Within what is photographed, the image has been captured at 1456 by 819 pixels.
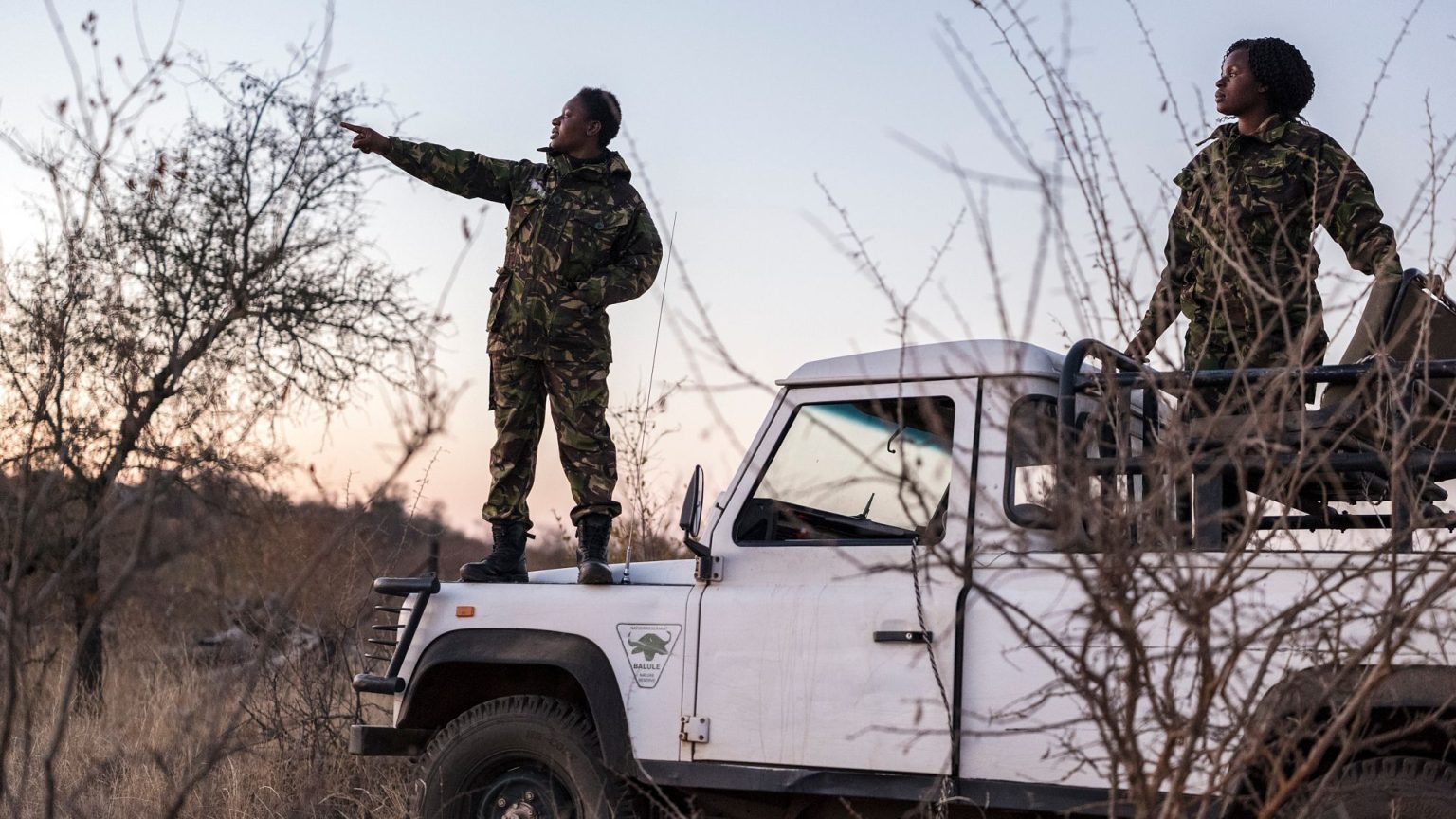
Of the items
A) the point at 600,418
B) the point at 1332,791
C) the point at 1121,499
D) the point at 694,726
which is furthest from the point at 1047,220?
the point at 600,418

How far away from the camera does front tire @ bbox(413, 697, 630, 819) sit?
14.8 ft

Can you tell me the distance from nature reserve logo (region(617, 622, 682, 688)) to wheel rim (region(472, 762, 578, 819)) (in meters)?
0.45

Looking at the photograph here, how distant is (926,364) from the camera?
428cm

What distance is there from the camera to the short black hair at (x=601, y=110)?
5652 millimetres

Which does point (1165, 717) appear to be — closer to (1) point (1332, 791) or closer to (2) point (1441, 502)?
(1) point (1332, 791)

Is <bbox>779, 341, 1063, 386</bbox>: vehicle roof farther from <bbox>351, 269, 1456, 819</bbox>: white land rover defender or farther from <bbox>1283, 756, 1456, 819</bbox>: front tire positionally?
<bbox>1283, 756, 1456, 819</bbox>: front tire

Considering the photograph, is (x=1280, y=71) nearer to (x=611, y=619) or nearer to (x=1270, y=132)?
(x=1270, y=132)

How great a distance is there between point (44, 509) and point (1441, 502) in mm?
3113

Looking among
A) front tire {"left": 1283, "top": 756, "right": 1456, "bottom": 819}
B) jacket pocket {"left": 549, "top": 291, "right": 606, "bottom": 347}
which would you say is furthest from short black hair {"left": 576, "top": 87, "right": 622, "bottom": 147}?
front tire {"left": 1283, "top": 756, "right": 1456, "bottom": 819}

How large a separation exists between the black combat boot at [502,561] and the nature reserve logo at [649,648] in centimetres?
63

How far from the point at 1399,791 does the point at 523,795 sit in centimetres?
244

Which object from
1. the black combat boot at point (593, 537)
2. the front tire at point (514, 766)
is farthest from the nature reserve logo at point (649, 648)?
the black combat boot at point (593, 537)

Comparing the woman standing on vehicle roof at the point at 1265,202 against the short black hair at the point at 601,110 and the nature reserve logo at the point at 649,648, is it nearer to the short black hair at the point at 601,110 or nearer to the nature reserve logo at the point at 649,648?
the nature reserve logo at the point at 649,648

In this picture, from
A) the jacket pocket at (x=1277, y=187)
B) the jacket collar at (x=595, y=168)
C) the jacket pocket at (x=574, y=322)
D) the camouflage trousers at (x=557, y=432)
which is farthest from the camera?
the jacket collar at (x=595, y=168)
